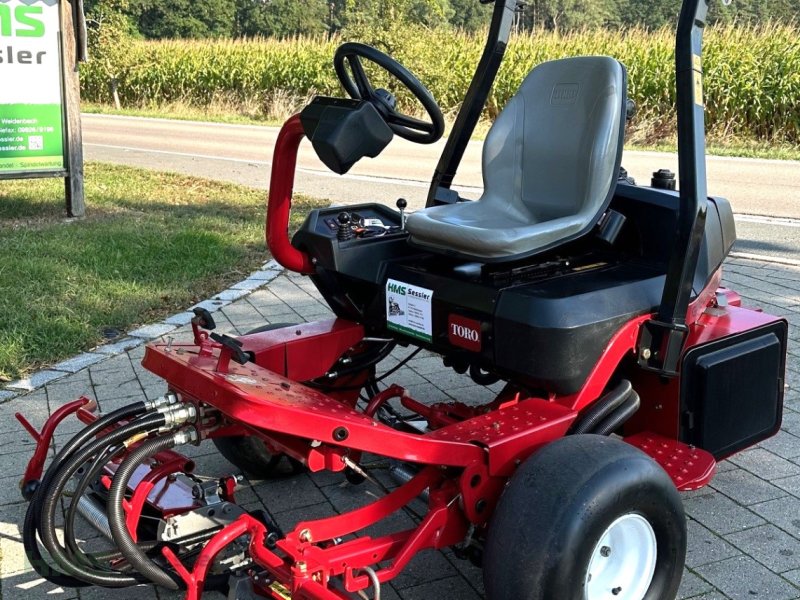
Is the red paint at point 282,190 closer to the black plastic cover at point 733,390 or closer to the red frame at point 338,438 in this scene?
the red frame at point 338,438

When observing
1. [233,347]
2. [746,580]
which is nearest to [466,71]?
[746,580]

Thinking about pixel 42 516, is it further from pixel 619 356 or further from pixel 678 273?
pixel 678 273

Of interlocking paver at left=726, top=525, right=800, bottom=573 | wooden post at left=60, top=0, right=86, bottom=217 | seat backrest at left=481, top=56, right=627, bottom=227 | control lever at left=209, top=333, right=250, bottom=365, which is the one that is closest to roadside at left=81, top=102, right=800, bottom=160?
wooden post at left=60, top=0, right=86, bottom=217

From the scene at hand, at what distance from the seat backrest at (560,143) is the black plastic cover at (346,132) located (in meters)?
0.73

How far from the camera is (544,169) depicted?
3.21m

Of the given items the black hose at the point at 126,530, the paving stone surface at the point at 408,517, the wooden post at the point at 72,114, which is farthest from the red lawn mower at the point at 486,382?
the wooden post at the point at 72,114

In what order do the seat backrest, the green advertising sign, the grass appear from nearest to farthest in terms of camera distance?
the seat backrest, the grass, the green advertising sign

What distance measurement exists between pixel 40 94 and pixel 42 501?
235 inches

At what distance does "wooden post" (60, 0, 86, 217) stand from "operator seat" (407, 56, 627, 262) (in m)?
5.14

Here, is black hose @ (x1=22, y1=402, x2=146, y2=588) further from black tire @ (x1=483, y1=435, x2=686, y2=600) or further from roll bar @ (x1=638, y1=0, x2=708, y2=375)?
roll bar @ (x1=638, y1=0, x2=708, y2=375)

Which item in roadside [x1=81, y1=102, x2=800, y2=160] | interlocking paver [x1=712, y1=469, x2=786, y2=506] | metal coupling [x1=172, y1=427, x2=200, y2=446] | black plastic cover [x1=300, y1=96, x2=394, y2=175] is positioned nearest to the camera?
metal coupling [x1=172, y1=427, x2=200, y2=446]

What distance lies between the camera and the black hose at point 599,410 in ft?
8.69

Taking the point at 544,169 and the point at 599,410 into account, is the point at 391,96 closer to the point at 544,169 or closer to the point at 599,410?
the point at 544,169

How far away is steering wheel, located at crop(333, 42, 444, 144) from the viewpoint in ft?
9.16
